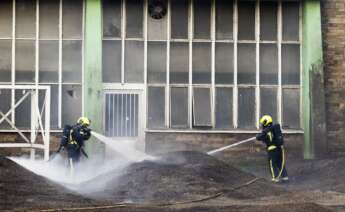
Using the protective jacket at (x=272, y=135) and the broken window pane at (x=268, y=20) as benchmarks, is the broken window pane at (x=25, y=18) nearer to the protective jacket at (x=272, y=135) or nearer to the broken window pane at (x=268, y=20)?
the broken window pane at (x=268, y=20)

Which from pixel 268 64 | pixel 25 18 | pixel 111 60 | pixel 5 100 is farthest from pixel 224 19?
pixel 5 100

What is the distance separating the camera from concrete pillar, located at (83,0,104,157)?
2331 cm

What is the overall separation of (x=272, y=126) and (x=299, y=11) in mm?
4799

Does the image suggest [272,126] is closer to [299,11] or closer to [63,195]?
[299,11]

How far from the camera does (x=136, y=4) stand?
23.8 meters

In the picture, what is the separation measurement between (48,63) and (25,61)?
0.68 metres

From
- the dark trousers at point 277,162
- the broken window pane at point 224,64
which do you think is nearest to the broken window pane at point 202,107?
the broken window pane at point 224,64

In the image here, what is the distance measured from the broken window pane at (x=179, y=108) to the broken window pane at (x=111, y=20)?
8.12 ft

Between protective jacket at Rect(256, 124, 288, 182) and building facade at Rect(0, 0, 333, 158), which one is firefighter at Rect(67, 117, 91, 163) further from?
protective jacket at Rect(256, 124, 288, 182)

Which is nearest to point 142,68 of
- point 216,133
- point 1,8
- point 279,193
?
point 216,133

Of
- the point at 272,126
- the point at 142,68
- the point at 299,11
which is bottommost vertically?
the point at 272,126

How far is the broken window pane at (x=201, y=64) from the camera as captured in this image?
23891 mm

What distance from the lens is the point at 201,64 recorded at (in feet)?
78.4

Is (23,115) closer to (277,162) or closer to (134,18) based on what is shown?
(134,18)
